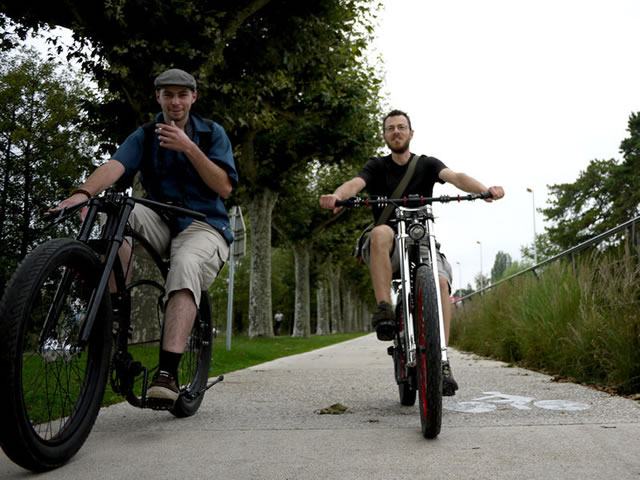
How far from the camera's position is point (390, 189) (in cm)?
415

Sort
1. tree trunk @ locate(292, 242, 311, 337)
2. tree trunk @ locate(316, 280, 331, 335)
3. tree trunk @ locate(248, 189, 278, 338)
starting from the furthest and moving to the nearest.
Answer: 1. tree trunk @ locate(316, 280, 331, 335)
2. tree trunk @ locate(292, 242, 311, 337)
3. tree trunk @ locate(248, 189, 278, 338)

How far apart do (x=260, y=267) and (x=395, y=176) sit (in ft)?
58.0

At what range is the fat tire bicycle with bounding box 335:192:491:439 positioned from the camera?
2795 millimetres

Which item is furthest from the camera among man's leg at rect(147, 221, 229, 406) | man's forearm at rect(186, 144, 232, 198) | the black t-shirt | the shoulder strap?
the black t-shirt

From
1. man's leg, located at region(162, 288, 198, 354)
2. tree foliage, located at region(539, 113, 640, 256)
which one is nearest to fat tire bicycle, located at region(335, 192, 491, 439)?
man's leg, located at region(162, 288, 198, 354)

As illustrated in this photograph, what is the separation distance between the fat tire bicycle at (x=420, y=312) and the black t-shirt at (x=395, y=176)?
295 mm

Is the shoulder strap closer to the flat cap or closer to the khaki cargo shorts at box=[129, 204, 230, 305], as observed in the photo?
the khaki cargo shorts at box=[129, 204, 230, 305]

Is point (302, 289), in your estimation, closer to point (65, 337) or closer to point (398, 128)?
point (398, 128)

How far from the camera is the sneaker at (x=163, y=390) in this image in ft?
9.39

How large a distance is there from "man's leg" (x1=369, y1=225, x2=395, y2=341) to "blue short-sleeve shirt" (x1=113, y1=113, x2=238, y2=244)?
3.24ft

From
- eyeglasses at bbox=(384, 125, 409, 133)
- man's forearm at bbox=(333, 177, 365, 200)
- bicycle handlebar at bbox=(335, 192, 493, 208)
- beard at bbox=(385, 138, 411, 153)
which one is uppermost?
eyeglasses at bbox=(384, 125, 409, 133)

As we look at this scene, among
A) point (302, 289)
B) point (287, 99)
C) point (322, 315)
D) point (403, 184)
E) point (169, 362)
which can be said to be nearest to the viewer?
point (169, 362)

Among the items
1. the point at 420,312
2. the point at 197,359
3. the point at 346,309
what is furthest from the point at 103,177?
the point at 346,309

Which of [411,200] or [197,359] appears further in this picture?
[197,359]
